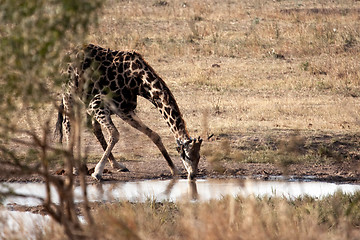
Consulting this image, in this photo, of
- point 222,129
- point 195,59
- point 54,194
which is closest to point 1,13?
point 54,194

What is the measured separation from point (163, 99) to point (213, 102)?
185 inches

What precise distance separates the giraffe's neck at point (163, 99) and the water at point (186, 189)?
34.7 inches

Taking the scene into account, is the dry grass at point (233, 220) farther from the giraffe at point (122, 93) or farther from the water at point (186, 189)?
the giraffe at point (122, 93)

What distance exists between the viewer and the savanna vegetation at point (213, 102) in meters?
5.88

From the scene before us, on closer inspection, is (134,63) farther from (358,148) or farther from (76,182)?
(358,148)

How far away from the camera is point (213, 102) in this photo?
1606cm

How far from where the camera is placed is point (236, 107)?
1556cm

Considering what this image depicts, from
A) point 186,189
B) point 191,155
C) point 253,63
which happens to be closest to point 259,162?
point 191,155

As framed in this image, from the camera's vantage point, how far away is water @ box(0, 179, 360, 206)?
9984mm

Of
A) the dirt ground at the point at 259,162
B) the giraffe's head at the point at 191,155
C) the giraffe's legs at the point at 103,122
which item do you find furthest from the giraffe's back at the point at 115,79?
the giraffe's head at the point at 191,155

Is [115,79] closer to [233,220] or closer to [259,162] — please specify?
[259,162]

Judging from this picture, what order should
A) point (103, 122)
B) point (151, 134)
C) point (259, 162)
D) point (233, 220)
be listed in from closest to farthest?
point (233, 220) → point (103, 122) → point (151, 134) → point (259, 162)

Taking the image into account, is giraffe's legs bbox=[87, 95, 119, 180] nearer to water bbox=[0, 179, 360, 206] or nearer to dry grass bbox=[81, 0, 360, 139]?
water bbox=[0, 179, 360, 206]

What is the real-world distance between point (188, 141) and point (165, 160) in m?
1.43
